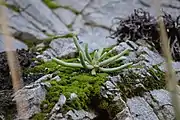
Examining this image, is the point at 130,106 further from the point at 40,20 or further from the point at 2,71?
the point at 40,20

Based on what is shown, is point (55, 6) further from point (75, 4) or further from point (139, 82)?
point (139, 82)

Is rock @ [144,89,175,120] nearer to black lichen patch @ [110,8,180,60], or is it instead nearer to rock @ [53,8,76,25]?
black lichen patch @ [110,8,180,60]

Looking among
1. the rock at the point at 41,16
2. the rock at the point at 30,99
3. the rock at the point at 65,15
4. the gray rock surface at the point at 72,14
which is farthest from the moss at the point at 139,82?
the rock at the point at 65,15

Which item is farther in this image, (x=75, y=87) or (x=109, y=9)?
(x=109, y=9)

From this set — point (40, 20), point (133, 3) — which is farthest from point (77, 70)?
point (133, 3)

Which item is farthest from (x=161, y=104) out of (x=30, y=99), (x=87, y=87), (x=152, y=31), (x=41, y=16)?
(x=41, y=16)
